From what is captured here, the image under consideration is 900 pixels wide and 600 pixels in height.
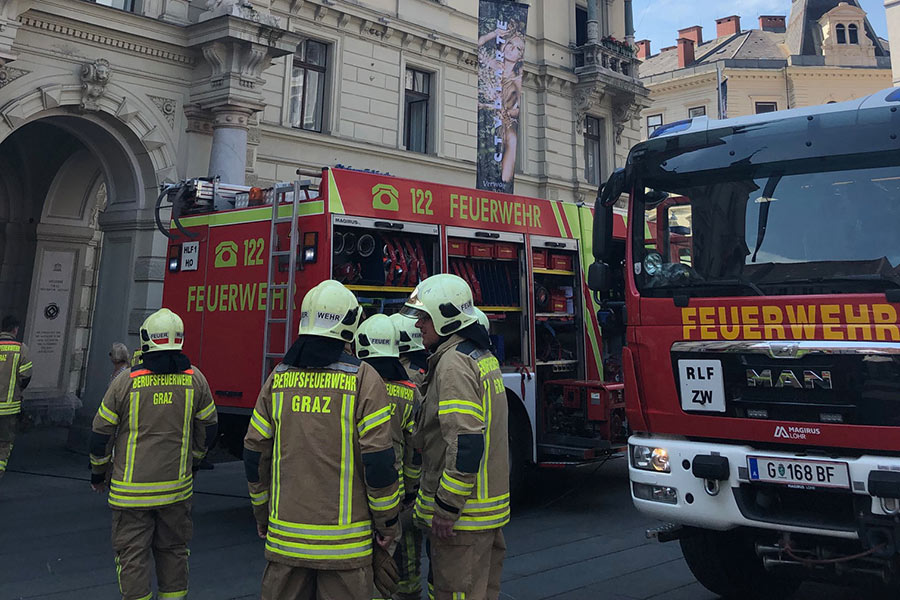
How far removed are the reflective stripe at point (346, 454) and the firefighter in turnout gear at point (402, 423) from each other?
1.17 metres

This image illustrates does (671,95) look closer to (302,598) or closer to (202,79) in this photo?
(202,79)

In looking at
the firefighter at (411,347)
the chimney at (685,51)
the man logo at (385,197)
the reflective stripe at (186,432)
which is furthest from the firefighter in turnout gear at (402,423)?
the chimney at (685,51)

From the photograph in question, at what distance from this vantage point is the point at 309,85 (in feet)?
48.9

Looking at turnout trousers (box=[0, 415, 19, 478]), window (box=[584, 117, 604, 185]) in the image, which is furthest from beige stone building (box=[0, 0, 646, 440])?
turnout trousers (box=[0, 415, 19, 478])

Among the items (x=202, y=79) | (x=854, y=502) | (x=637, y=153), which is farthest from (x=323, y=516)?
(x=202, y=79)

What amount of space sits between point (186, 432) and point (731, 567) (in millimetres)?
3872

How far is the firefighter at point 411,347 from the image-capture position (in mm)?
5266

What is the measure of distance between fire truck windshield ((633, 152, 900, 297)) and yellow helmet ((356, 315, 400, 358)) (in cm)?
177

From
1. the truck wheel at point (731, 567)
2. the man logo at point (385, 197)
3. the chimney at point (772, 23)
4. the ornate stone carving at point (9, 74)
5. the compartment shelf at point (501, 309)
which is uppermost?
the chimney at point (772, 23)

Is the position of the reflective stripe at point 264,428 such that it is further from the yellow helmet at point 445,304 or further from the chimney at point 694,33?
the chimney at point 694,33

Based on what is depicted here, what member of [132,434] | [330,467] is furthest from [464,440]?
[132,434]

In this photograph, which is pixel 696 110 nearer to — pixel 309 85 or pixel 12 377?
pixel 309 85

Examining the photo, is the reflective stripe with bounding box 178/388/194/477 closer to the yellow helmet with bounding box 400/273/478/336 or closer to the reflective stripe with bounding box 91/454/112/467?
the reflective stripe with bounding box 91/454/112/467

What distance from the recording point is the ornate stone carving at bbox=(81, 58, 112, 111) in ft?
35.3
